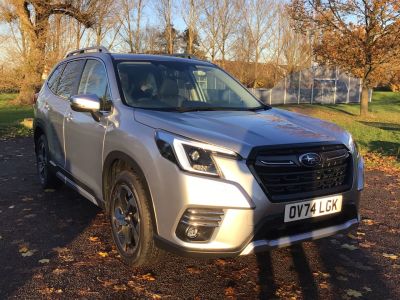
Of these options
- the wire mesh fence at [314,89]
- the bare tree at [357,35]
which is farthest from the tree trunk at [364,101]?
the wire mesh fence at [314,89]

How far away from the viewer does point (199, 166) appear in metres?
3.15

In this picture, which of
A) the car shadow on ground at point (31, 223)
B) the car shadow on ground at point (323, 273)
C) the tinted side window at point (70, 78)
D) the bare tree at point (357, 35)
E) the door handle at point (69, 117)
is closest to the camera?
the car shadow on ground at point (323, 273)

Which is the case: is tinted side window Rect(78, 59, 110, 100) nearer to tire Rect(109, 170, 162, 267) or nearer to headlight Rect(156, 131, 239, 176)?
tire Rect(109, 170, 162, 267)

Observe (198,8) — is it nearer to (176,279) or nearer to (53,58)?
(53,58)

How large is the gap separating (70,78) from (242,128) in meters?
2.80

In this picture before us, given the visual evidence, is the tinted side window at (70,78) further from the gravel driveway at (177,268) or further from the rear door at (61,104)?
the gravel driveway at (177,268)

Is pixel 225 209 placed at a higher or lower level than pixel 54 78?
lower

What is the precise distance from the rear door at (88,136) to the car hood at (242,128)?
65 cm

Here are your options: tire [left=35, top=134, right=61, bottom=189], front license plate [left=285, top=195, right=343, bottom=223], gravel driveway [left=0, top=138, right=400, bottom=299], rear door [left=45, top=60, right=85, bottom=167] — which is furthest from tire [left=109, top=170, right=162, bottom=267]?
tire [left=35, top=134, right=61, bottom=189]

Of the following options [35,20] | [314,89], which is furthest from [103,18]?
[314,89]

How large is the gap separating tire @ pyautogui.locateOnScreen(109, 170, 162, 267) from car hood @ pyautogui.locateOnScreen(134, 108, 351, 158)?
0.53m

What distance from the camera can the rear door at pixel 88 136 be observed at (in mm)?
4270

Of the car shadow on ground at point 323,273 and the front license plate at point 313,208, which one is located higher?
the front license plate at point 313,208

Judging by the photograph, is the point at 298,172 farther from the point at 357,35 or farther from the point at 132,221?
the point at 357,35
